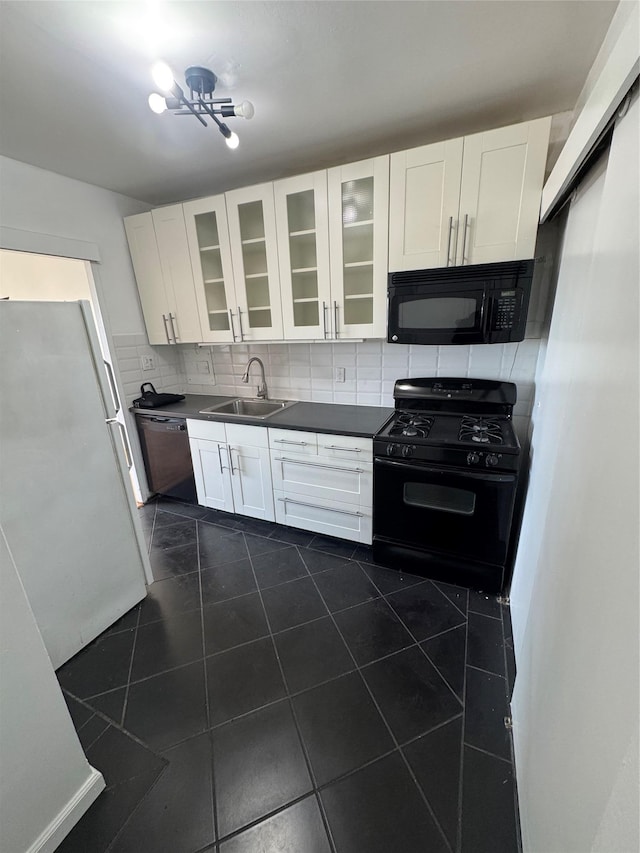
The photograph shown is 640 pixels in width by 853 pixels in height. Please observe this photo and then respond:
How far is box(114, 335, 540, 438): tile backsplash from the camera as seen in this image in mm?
2145

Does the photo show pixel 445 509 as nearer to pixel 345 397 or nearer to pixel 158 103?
pixel 345 397

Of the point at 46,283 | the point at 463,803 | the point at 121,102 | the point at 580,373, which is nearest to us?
the point at 580,373

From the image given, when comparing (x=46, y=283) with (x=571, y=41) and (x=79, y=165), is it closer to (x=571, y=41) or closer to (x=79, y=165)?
(x=79, y=165)

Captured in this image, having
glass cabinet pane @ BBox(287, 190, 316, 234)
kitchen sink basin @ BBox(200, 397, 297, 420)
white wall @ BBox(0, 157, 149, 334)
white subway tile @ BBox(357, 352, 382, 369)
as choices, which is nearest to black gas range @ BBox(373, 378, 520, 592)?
white subway tile @ BBox(357, 352, 382, 369)

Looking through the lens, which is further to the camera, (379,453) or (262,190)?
(262,190)

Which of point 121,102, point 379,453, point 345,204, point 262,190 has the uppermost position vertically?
point 121,102

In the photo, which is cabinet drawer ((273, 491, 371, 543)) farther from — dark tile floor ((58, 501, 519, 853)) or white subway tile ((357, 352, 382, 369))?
white subway tile ((357, 352, 382, 369))

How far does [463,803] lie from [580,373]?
139 cm

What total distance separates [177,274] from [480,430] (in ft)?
8.02

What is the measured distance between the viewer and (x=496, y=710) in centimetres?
133

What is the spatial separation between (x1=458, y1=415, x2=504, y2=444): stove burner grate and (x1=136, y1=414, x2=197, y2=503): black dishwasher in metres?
2.01

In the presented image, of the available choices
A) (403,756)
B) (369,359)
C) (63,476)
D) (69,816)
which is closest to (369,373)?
(369,359)

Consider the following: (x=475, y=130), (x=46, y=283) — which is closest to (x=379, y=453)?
(x=475, y=130)

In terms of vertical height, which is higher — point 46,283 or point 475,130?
point 475,130
